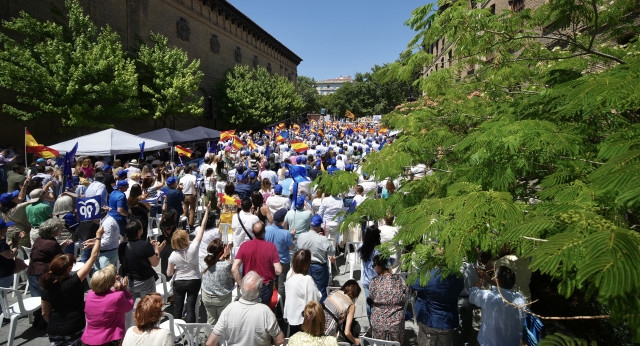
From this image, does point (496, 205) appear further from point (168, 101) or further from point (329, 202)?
point (168, 101)

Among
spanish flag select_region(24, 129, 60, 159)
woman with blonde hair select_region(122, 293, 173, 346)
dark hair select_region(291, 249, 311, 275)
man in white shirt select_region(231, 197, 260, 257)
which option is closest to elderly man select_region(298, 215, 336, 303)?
dark hair select_region(291, 249, 311, 275)

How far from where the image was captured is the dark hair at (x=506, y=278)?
3625 millimetres

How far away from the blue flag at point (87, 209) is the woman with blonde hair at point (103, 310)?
3286mm

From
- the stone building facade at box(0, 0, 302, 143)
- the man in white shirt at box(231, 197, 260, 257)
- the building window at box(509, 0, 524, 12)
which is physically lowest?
the man in white shirt at box(231, 197, 260, 257)

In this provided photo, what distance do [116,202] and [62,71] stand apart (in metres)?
13.4

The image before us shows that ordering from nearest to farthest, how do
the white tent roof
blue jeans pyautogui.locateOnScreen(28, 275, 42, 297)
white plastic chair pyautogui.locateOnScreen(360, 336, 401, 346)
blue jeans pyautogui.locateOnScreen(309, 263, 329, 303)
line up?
white plastic chair pyautogui.locateOnScreen(360, 336, 401, 346), blue jeans pyautogui.locateOnScreen(28, 275, 42, 297), blue jeans pyautogui.locateOnScreen(309, 263, 329, 303), the white tent roof

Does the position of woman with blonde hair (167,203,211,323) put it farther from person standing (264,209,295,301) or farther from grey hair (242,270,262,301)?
grey hair (242,270,262,301)

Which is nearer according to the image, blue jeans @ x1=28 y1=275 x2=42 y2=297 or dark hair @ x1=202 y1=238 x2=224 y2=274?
dark hair @ x1=202 y1=238 x2=224 y2=274

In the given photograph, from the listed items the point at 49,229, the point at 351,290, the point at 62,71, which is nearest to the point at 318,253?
the point at 351,290

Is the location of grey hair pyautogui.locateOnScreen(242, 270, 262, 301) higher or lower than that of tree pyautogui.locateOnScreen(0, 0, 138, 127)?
lower

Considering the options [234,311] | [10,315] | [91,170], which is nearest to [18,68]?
[91,170]

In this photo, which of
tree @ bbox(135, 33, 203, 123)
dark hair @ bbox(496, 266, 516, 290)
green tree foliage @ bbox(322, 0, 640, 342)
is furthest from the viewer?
tree @ bbox(135, 33, 203, 123)

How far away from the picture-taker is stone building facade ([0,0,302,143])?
60.5 feet

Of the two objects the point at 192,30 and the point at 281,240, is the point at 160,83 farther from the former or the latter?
the point at 281,240
